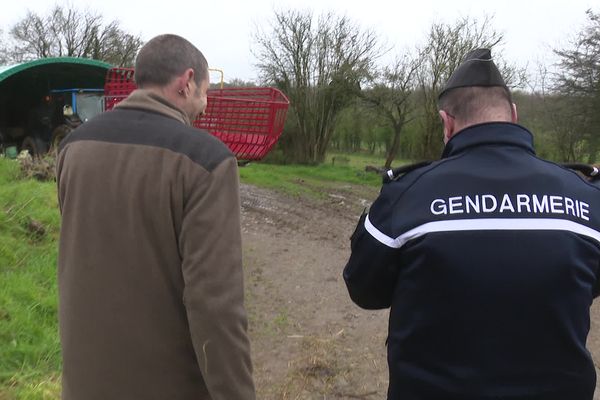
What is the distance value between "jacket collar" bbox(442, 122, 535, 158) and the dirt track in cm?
238

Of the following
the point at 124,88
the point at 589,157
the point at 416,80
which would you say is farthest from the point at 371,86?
the point at 124,88

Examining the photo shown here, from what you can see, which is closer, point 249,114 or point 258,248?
point 249,114

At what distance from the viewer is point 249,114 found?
16.6 feet

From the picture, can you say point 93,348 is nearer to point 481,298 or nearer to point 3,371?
point 481,298

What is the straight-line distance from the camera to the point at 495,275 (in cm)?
157

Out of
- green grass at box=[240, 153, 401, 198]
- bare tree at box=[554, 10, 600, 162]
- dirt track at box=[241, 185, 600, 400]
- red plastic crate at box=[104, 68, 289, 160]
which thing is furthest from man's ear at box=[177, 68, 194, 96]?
bare tree at box=[554, 10, 600, 162]

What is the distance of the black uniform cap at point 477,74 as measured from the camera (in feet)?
5.86

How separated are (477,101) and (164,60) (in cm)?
106

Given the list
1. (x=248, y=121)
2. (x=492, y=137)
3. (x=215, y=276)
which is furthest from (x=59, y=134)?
(x=492, y=137)

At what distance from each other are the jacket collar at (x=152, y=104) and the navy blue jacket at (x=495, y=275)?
0.81 meters

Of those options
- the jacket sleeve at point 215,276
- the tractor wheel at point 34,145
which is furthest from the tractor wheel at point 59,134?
the jacket sleeve at point 215,276

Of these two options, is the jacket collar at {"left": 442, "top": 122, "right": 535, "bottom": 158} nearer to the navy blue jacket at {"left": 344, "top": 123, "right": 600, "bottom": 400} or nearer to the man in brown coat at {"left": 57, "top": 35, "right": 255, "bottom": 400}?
the navy blue jacket at {"left": 344, "top": 123, "right": 600, "bottom": 400}

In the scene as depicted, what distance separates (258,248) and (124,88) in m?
2.90

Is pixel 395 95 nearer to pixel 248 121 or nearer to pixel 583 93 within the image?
pixel 583 93
